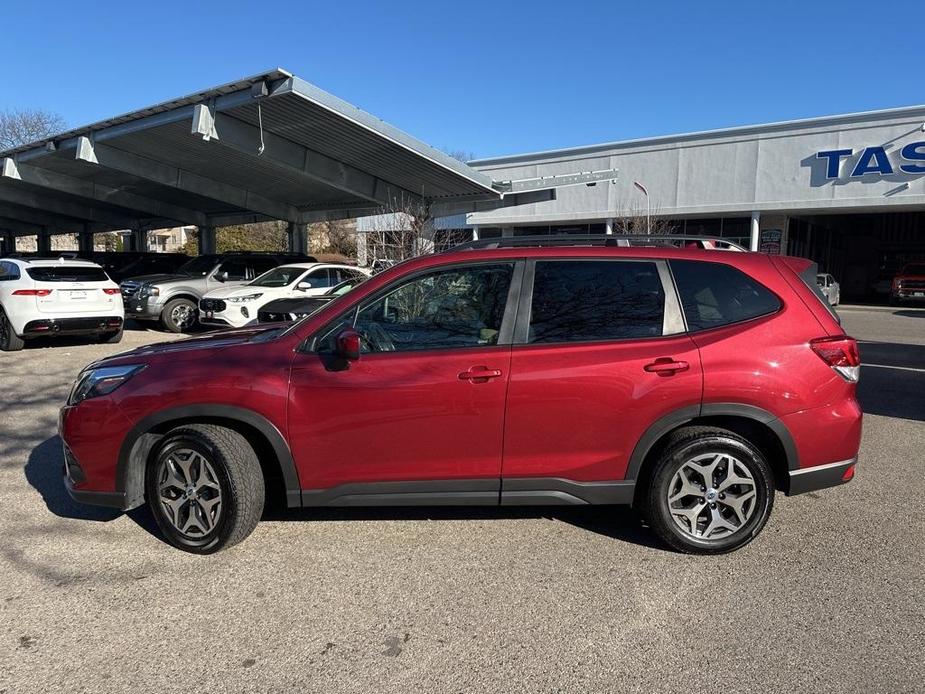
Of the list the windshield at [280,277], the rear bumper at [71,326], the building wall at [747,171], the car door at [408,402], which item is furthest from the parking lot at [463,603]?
the building wall at [747,171]

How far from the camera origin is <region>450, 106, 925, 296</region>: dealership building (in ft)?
76.9

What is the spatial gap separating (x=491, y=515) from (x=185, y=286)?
38.2 feet

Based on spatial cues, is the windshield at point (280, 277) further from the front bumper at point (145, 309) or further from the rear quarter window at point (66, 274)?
the rear quarter window at point (66, 274)

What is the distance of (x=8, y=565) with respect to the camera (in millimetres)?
3518

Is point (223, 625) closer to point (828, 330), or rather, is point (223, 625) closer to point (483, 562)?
point (483, 562)

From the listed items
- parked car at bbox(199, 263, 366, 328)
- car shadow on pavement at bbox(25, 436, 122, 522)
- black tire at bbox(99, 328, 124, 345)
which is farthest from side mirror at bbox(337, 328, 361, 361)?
black tire at bbox(99, 328, 124, 345)

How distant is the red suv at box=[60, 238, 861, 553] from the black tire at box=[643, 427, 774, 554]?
1cm

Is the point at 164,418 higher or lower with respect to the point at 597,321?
lower

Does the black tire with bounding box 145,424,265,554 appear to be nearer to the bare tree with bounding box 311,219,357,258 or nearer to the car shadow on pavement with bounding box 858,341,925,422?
the car shadow on pavement with bounding box 858,341,925,422

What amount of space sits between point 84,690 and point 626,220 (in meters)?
25.6

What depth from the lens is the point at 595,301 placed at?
3.65 meters

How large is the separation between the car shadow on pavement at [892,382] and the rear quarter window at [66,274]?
37.9 ft

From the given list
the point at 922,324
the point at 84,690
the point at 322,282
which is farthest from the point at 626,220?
the point at 84,690

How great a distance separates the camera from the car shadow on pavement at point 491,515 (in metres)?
4.04
